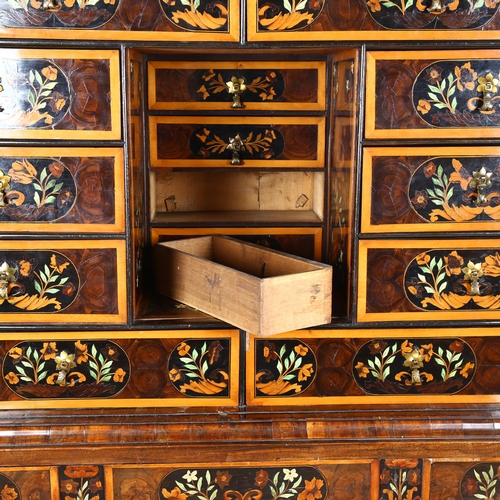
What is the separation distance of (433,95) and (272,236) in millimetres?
680

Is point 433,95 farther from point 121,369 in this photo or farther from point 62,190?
point 121,369

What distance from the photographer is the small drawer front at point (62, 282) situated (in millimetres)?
1897

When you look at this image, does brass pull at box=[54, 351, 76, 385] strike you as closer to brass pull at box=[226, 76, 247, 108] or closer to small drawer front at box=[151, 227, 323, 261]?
small drawer front at box=[151, 227, 323, 261]

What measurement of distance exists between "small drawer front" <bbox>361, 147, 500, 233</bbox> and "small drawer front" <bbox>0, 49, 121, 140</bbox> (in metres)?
0.70

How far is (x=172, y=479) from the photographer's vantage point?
6.46 feet

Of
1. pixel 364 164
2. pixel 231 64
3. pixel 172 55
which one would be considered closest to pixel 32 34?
pixel 172 55

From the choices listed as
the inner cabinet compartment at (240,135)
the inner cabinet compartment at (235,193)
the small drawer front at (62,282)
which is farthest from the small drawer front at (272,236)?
the small drawer front at (62,282)

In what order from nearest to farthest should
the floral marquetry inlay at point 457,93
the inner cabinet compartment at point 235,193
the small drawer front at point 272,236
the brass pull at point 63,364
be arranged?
1. the floral marquetry inlay at point 457,93
2. the brass pull at point 63,364
3. the small drawer front at point 272,236
4. the inner cabinet compartment at point 235,193

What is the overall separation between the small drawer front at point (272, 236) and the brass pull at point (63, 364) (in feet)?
1.55

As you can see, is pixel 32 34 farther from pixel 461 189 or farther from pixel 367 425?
pixel 367 425

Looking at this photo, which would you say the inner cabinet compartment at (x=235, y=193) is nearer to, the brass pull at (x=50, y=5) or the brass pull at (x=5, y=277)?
the brass pull at (x=5, y=277)

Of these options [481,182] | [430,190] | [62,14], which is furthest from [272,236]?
[62,14]

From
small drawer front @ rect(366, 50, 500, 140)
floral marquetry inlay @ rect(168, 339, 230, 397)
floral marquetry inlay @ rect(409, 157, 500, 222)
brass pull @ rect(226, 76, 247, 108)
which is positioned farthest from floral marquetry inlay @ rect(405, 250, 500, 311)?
brass pull @ rect(226, 76, 247, 108)

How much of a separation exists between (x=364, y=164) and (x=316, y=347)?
0.53m
